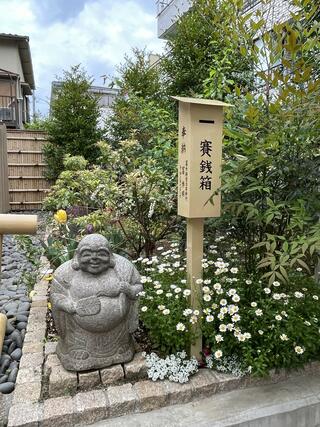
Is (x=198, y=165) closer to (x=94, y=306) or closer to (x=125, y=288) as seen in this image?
(x=125, y=288)

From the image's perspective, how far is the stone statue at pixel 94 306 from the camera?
7.06ft

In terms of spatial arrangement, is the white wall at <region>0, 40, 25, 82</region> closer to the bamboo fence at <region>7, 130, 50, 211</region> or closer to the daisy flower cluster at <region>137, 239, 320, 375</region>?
the bamboo fence at <region>7, 130, 50, 211</region>

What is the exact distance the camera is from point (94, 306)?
2.14 m

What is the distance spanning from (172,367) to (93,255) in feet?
2.90

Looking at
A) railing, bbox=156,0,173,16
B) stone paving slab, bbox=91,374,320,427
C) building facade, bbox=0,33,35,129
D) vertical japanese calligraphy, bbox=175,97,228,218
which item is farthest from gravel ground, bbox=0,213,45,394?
railing, bbox=156,0,173,16

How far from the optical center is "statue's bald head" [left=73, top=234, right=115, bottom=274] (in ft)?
7.06

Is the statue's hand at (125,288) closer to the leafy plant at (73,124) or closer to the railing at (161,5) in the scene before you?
the leafy plant at (73,124)

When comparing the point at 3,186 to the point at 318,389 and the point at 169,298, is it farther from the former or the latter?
the point at 318,389

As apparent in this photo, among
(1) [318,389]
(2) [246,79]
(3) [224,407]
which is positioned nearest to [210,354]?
(3) [224,407]

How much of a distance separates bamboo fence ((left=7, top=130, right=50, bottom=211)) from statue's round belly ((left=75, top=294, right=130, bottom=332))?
7.50 metres

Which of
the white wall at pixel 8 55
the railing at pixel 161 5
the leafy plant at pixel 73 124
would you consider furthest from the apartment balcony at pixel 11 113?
the railing at pixel 161 5

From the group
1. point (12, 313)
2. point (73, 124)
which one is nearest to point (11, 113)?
point (73, 124)

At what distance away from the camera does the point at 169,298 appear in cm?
248

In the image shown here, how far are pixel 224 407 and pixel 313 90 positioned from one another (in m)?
1.98
